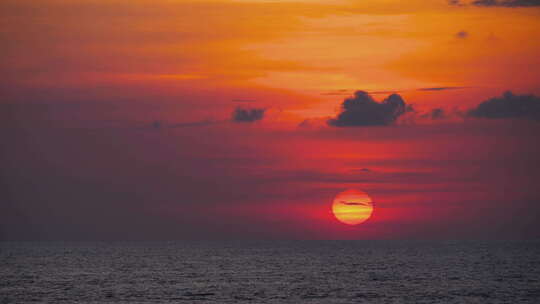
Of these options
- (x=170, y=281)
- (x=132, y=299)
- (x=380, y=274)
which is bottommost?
(x=132, y=299)

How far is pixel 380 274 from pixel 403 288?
1273 inches

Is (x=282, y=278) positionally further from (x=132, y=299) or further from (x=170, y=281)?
(x=132, y=299)

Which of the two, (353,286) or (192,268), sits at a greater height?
(192,268)

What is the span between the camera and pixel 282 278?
142 m

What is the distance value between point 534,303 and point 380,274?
5421 cm

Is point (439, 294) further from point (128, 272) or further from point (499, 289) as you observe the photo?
point (128, 272)

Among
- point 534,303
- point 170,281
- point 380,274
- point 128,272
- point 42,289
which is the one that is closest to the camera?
point 534,303

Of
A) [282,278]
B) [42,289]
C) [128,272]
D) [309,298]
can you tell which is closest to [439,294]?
[309,298]

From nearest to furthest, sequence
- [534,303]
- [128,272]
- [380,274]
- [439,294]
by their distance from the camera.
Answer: [534,303] < [439,294] < [380,274] < [128,272]

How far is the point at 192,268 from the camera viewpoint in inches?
6826

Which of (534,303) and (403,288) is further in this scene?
(403,288)

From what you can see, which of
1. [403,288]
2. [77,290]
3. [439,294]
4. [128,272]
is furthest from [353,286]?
[128,272]

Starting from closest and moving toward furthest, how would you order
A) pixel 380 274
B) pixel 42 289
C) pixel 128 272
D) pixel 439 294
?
pixel 439 294 → pixel 42 289 → pixel 380 274 → pixel 128 272

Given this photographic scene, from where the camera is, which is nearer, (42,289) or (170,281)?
(42,289)
